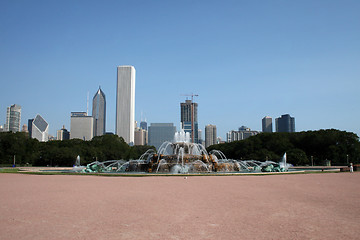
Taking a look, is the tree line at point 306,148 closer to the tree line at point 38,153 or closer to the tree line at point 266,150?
the tree line at point 266,150

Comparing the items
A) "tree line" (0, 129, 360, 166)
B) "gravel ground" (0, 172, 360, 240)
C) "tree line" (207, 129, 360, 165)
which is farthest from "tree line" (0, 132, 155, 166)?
"gravel ground" (0, 172, 360, 240)

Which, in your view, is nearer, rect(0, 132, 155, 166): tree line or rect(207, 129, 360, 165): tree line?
rect(207, 129, 360, 165): tree line

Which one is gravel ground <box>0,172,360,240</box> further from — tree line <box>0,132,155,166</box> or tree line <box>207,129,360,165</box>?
tree line <box>0,132,155,166</box>

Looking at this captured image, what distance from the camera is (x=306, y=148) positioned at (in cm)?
7456

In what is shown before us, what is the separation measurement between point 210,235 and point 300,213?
3.98 meters

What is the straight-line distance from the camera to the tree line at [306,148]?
65125mm

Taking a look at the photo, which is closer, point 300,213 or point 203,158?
point 300,213

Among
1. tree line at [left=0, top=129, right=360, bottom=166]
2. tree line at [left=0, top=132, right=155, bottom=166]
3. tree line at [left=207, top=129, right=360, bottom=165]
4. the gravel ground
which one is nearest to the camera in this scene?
the gravel ground

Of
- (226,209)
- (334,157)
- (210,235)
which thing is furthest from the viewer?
(334,157)

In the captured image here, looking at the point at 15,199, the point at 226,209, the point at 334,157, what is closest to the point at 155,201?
the point at 226,209

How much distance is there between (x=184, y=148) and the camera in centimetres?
4447

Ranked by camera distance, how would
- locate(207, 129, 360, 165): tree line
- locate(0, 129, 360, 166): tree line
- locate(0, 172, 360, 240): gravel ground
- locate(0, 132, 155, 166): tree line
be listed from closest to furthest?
locate(0, 172, 360, 240): gravel ground, locate(207, 129, 360, 165): tree line, locate(0, 129, 360, 166): tree line, locate(0, 132, 155, 166): tree line

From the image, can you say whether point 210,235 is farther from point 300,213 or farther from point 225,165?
point 225,165

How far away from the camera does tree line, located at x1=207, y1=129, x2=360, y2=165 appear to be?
2564 inches
